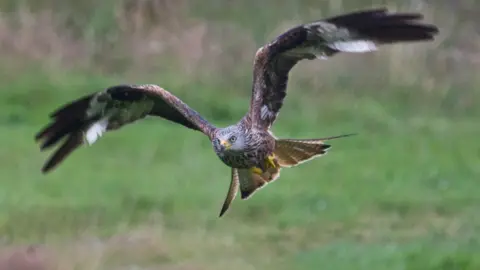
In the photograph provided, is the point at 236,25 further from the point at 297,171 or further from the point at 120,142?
the point at 297,171

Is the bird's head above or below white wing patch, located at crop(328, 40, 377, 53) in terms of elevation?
below

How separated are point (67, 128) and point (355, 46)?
7.10ft

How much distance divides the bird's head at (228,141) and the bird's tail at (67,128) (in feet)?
3.66

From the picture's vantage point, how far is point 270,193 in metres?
12.6

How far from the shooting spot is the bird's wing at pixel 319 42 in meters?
6.79

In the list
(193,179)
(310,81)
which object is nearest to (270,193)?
(193,179)

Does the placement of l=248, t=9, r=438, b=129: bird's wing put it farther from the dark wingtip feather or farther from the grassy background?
the grassy background

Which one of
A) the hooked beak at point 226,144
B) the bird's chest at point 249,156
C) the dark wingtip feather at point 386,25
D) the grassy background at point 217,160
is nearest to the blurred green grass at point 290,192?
the grassy background at point 217,160

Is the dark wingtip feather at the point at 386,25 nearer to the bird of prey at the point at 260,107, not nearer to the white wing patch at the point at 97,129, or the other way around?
the bird of prey at the point at 260,107

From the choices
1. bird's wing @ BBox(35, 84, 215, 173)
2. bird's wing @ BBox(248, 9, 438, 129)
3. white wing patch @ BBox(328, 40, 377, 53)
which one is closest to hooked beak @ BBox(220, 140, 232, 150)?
bird's wing @ BBox(248, 9, 438, 129)

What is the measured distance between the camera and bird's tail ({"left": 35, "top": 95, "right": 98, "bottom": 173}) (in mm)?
8258

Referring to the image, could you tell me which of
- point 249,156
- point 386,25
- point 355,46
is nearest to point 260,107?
point 249,156

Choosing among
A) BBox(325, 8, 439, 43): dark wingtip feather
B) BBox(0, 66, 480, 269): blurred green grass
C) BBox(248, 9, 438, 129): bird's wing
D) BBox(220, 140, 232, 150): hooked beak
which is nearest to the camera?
BBox(325, 8, 439, 43): dark wingtip feather

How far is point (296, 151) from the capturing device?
7.79m
